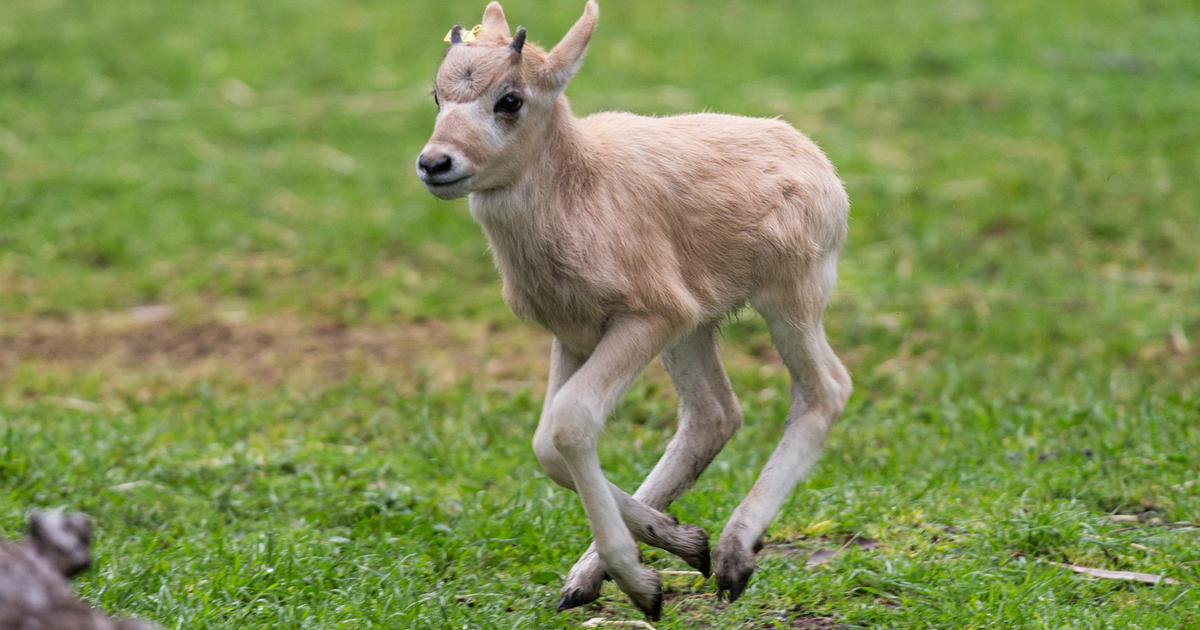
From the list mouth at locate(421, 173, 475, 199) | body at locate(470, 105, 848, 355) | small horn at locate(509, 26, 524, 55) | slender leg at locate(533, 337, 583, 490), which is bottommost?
slender leg at locate(533, 337, 583, 490)

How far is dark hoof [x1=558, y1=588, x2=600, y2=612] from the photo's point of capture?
16.6 ft

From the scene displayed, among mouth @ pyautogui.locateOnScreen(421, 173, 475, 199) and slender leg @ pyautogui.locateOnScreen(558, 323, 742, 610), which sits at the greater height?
mouth @ pyautogui.locateOnScreen(421, 173, 475, 199)

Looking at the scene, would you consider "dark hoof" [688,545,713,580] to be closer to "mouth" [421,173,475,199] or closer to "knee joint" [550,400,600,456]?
"knee joint" [550,400,600,456]

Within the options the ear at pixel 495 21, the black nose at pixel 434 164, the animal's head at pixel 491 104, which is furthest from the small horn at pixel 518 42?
the black nose at pixel 434 164

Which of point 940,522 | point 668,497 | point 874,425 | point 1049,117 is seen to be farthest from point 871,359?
point 1049,117

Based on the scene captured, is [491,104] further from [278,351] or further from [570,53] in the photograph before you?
[278,351]

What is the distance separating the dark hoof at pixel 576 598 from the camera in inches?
199

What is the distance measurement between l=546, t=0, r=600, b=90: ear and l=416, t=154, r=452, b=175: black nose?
540 millimetres

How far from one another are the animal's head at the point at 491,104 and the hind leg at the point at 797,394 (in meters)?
1.18

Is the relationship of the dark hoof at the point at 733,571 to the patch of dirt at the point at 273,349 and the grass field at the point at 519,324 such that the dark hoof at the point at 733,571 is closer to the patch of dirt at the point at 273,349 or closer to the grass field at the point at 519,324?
the grass field at the point at 519,324

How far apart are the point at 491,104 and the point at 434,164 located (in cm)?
34

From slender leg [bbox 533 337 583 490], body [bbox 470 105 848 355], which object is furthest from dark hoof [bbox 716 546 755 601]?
body [bbox 470 105 848 355]

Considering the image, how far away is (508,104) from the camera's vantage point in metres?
4.61

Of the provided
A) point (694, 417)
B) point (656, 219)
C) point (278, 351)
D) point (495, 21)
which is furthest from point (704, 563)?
point (278, 351)
